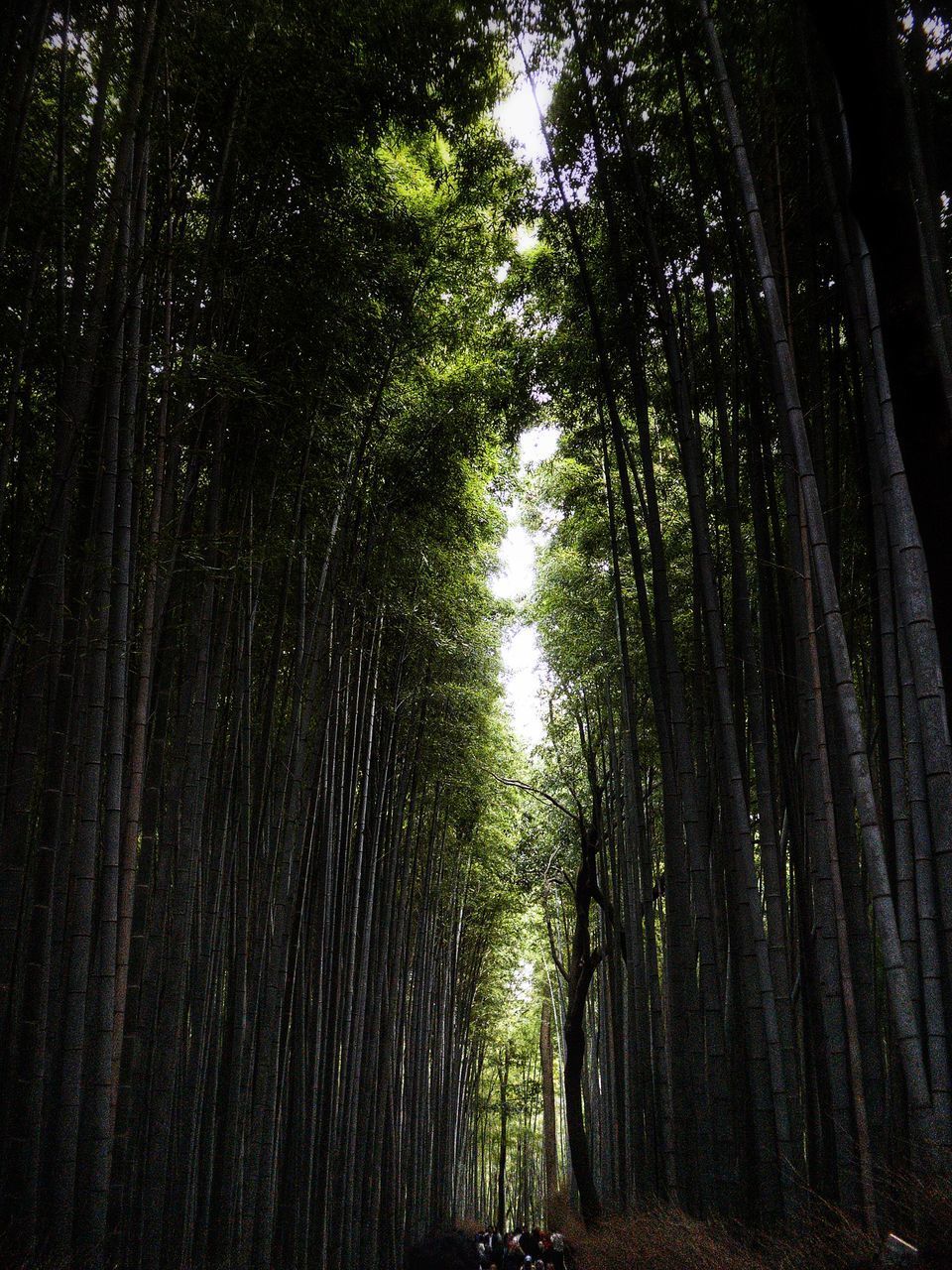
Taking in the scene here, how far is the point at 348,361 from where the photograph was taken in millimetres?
4316

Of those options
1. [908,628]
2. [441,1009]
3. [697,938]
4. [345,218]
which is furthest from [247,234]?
[441,1009]

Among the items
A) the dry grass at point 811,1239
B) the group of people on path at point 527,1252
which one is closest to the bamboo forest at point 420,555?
the dry grass at point 811,1239

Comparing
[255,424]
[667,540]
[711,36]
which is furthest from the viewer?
[667,540]

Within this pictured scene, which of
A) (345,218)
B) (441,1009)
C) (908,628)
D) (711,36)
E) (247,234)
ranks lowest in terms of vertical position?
(441,1009)

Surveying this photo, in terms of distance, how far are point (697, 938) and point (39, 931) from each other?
7.66ft

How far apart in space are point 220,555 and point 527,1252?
23.4 feet

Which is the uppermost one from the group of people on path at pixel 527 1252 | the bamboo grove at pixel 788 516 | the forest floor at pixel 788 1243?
the bamboo grove at pixel 788 516

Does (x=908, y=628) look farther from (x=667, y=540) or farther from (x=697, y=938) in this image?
(x=667, y=540)

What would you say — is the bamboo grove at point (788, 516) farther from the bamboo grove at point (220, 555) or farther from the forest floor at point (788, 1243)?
the bamboo grove at point (220, 555)

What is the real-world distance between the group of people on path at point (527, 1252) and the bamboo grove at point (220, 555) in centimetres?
137

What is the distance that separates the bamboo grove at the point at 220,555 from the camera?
2686 millimetres

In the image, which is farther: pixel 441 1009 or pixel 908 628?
pixel 441 1009

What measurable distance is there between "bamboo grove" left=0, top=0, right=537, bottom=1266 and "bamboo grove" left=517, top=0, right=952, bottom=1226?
842 millimetres

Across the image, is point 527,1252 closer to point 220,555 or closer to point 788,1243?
point 788,1243
